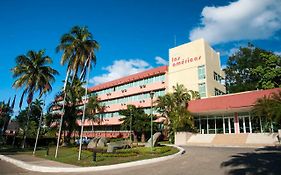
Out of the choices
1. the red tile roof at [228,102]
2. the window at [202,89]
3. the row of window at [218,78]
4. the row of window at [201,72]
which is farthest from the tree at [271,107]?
the row of window at [218,78]

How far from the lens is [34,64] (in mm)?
38438

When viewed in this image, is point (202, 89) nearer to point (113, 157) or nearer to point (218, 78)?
point (218, 78)

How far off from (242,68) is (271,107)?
2867 cm

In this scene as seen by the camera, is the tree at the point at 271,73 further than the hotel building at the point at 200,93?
Yes

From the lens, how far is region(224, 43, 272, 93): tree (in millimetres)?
50156

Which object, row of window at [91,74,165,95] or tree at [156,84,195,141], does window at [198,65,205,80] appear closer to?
tree at [156,84,195,141]

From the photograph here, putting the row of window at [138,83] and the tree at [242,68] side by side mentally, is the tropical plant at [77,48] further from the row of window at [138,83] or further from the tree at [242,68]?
the tree at [242,68]

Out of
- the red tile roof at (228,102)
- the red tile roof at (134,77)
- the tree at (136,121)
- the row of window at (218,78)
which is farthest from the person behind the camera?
the red tile roof at (134,77)

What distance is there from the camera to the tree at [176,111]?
3341 centimetres

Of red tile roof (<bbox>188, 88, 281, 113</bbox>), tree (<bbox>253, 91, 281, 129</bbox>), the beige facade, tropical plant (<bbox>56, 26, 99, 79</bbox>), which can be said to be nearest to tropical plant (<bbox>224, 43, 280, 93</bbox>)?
the beige facade

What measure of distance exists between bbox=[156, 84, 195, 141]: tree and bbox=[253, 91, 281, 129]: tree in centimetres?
899

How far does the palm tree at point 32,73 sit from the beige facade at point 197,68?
867 inches

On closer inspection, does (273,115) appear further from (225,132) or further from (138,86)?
(138,86)

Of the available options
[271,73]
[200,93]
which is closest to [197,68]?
[200,93]
